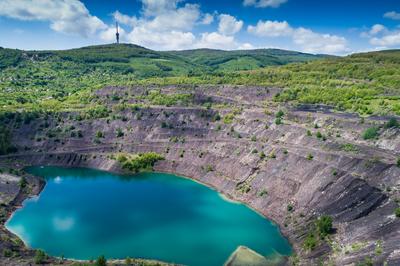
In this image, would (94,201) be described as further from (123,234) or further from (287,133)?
(287,133)

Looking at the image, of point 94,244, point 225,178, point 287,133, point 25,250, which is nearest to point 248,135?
point 287,133

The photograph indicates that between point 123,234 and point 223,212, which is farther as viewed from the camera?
point 223,212

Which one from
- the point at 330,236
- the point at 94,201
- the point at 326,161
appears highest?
the point at 326,161

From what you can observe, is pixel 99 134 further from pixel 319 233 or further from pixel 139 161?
pixel 319 233

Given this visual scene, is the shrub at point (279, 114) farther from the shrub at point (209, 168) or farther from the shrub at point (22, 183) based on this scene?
the shrub at point (22, 183)

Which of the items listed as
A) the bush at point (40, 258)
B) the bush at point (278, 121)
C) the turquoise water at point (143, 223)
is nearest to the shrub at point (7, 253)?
the bush at point (40, 258)

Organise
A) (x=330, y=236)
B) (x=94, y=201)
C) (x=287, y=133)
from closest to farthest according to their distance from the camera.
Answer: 1. (x=330, y=236)
2. (x=94, y=201)
3. (x=287, y=133)

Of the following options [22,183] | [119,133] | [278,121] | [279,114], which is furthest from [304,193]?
[119,133]
